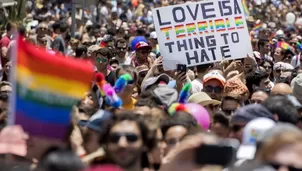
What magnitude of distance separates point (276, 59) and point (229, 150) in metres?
10.5

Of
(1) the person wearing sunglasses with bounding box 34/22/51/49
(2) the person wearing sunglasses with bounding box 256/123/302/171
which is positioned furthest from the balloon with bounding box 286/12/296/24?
(2) the person wearing sunglasses with bounding box 256/123/302/171

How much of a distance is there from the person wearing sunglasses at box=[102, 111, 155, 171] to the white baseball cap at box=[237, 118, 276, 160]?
572 millimetres

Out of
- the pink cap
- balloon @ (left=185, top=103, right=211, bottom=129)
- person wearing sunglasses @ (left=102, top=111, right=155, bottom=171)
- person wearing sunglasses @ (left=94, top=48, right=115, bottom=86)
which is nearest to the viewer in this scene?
person wearing sunglasses @ (left=102, top=111, right=155, bottom=171)

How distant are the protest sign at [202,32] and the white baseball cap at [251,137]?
509 cm

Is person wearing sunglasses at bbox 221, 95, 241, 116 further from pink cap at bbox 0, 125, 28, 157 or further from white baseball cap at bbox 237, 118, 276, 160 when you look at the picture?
pink cap at bbox 0, 125, 28, 157

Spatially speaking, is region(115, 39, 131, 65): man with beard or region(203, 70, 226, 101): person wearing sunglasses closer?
region(203, 70, 226, 101): person wearing sunglasses

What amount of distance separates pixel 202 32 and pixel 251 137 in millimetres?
5933

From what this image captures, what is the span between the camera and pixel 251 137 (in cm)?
716

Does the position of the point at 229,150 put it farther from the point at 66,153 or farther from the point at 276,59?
the point at 276,59

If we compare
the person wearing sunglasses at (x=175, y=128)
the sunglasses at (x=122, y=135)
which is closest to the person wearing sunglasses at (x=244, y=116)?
the person wearing sunglasses at (x=175, y=128)

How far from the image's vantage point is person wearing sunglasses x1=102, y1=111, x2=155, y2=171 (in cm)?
684

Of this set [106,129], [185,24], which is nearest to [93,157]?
[106,129]

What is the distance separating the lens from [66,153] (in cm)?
617

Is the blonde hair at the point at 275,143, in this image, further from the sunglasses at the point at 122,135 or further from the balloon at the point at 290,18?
the balloon at the point at 290,18
